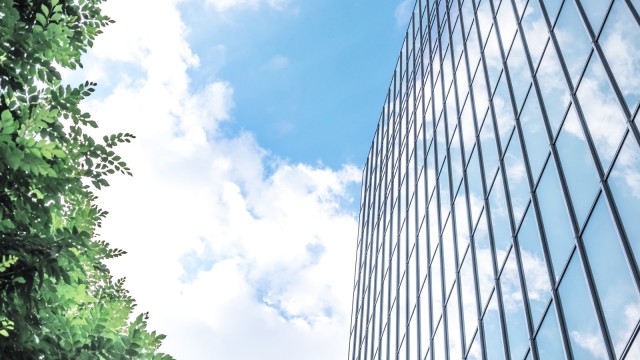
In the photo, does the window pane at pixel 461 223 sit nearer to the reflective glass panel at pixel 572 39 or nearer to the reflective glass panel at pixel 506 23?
the reflective glass panel at pixel 506 23

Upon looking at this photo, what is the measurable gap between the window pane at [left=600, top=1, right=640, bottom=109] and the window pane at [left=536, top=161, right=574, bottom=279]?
8.04 feet

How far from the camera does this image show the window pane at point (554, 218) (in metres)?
11.5

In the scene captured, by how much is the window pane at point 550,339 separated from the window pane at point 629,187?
2485 millimetres

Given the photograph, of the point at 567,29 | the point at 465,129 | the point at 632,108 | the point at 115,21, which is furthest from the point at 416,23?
the point at 115,21

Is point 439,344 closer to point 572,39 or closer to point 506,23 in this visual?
point 572,39

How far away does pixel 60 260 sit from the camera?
5.23 meters

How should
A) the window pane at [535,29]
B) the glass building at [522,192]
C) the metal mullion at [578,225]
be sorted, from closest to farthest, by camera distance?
1. the metal mullion at [578,225]
2. the glass building at [522,192]
3. the window pane at [535,29]

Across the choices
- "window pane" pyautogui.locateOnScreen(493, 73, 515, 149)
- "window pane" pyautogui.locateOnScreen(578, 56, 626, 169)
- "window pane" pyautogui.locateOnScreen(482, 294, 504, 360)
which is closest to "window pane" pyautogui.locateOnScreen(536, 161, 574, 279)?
"window pane" pyautogui.locateOnScreen(578, 56, 626, 169)

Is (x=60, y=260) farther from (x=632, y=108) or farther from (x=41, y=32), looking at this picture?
(x=632, y=108)

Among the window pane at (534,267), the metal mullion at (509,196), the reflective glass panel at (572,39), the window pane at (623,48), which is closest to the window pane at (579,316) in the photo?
the window pane at (534,267)

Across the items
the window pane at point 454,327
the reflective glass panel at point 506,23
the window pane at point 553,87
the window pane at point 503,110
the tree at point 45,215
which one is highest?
the reflective glass panel at point 506,23

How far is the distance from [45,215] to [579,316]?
8.96 metres

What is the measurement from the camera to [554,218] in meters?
12.1

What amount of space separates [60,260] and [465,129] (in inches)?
636
